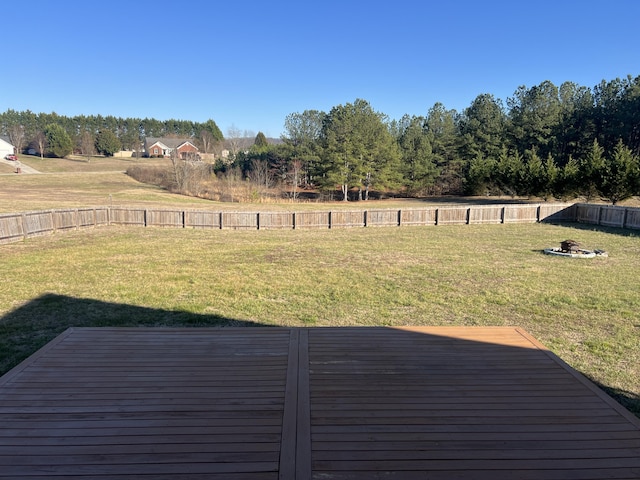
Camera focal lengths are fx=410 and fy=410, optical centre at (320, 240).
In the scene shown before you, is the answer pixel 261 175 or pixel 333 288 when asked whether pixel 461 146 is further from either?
pixel 333 288

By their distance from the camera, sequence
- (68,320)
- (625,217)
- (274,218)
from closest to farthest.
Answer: (68,320), (625,217), (274,218)

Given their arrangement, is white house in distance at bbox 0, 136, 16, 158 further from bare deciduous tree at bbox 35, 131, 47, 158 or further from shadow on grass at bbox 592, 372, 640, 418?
shadow on grass at bbox 592, 372, 640, 418

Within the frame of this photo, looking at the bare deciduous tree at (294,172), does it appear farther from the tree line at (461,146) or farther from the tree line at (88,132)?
the tree line at (88,132)

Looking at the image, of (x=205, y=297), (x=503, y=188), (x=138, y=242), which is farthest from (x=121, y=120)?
(x=205, y=297)

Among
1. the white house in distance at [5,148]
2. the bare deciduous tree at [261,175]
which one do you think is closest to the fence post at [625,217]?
the bare deciduous tree at [261,175]

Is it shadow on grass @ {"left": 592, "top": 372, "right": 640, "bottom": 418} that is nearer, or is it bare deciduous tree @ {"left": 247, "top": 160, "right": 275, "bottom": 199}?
shadow on grass @ {"left": 592, "top": 372, "right": 640, "bottom": 418}

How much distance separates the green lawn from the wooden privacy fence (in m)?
1.52

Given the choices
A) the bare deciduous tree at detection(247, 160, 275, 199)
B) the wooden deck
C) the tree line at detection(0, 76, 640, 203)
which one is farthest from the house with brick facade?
the wooden deck

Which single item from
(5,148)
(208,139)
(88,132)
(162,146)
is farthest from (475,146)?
(88,132)

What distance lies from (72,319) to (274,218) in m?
12.8

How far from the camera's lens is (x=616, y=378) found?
4.33 metres

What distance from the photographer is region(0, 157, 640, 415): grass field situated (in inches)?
226

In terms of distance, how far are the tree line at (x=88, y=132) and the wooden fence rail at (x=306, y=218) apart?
68657mm

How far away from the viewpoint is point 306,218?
19.0 meters
